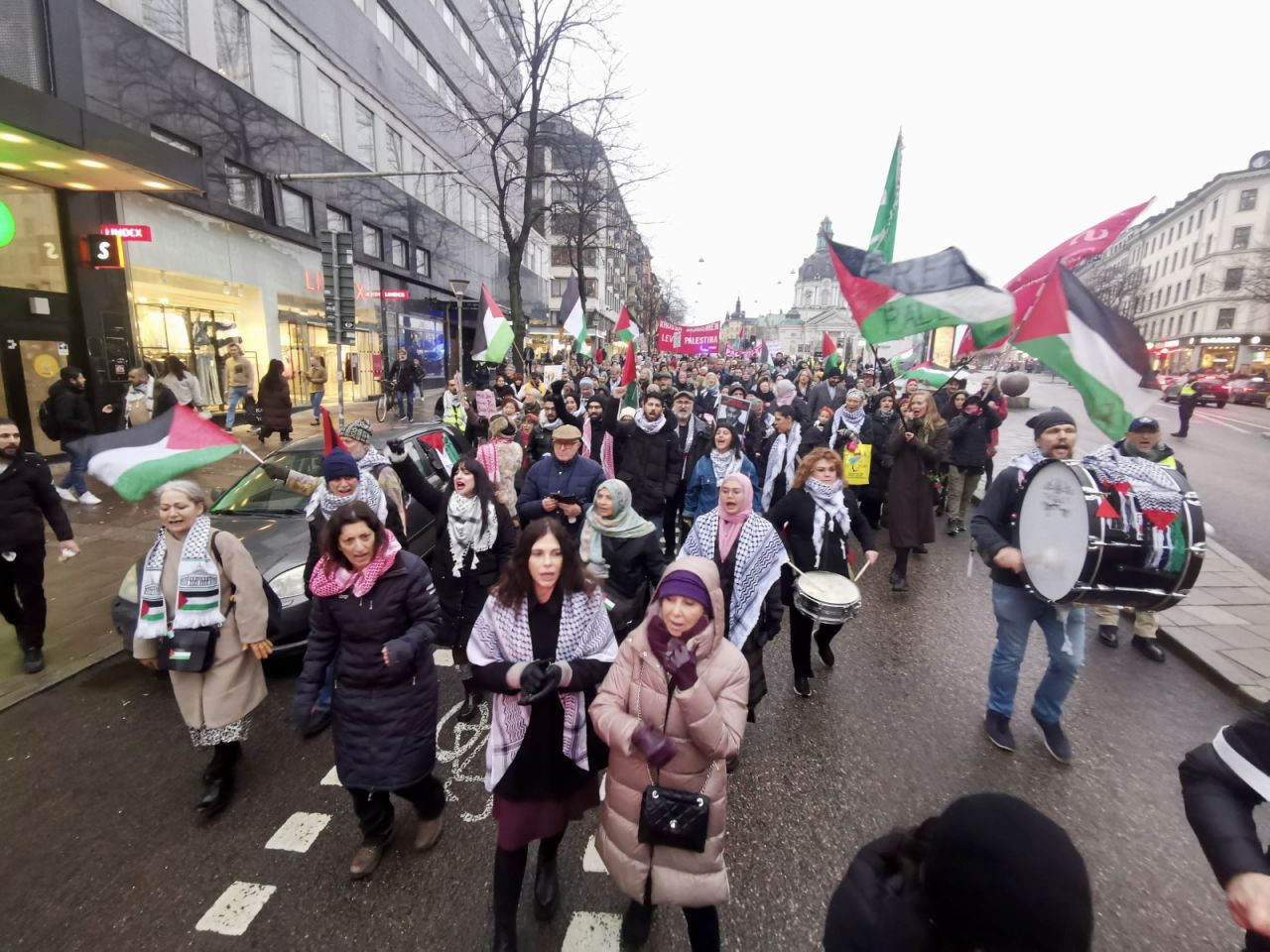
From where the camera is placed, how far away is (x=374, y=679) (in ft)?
9.18

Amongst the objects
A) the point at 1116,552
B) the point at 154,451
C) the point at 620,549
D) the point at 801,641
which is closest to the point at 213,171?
the point at 154,451

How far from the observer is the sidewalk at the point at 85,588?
4645 millimetres

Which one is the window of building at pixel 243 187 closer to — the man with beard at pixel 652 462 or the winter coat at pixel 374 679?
the man with beard at pixel 652 462

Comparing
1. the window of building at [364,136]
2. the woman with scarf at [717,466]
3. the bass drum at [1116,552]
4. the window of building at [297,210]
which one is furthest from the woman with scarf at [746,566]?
the window of building at [364,136]

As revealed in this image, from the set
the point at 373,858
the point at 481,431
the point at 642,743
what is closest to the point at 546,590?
the point at 642,743

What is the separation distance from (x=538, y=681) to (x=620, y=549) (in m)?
1.72

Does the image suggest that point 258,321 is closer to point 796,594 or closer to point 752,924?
point 796,594

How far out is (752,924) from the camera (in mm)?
2691

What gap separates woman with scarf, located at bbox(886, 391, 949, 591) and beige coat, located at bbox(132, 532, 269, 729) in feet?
19.6

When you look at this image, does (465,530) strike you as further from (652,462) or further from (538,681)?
(652,462)

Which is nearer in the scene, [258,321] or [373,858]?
[373,858]

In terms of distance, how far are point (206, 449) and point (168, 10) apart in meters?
14.3

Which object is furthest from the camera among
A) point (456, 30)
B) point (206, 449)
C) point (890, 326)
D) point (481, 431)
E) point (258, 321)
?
point (456, 30)

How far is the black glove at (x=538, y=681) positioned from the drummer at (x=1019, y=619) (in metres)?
2.88
